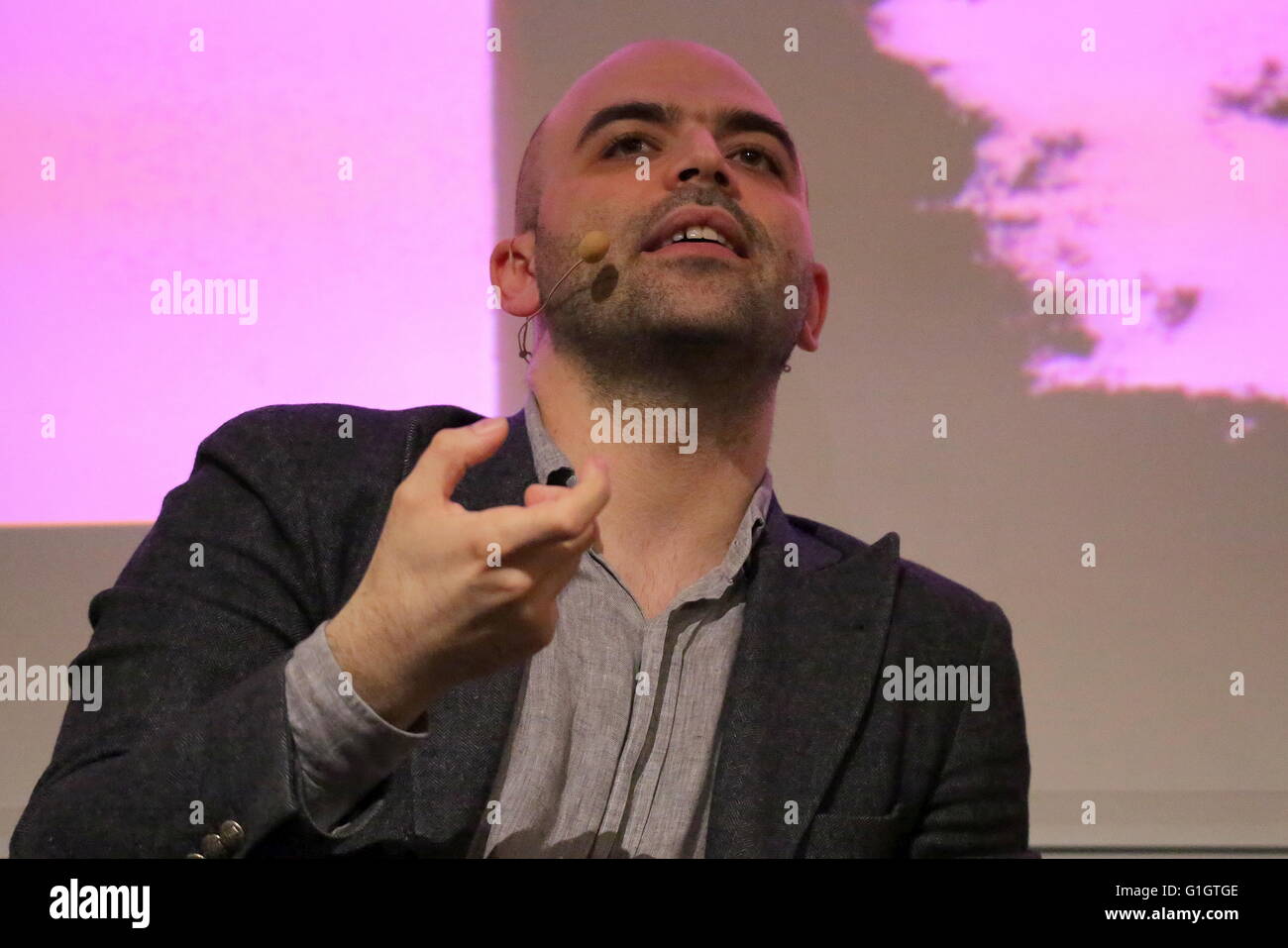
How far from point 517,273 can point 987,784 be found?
0.83 meters

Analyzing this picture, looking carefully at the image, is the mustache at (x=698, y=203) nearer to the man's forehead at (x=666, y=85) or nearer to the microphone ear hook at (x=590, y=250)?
the microphone ear hook at (x=590, y=250)

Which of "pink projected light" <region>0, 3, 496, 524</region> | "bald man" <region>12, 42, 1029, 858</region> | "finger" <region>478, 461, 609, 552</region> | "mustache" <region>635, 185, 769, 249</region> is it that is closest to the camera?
"finger" <region>478, 461, 609, 552</region>

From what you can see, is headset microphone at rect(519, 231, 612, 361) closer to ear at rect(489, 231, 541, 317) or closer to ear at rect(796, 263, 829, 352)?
ear at rect(489, 231, 541, 317)

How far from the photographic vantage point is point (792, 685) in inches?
54.2

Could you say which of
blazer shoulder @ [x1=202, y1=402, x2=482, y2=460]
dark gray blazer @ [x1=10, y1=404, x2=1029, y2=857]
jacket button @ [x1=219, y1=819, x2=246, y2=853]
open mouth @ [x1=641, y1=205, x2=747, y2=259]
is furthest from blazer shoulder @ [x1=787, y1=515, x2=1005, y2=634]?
jacket button @ [x1=219, y1=819, x2=246, y2=853]

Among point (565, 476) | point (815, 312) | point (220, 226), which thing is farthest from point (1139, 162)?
point (220, 226)

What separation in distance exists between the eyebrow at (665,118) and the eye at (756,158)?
0.02 m

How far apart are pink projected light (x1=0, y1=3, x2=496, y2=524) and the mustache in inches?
20.6

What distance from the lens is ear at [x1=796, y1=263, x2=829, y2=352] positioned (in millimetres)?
1686

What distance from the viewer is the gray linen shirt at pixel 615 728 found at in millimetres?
1281

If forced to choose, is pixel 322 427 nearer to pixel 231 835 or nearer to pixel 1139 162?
pixel 231 835

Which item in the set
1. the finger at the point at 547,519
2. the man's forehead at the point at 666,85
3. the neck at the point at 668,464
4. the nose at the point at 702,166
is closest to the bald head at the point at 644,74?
the man's forehead at the point at 666,85
